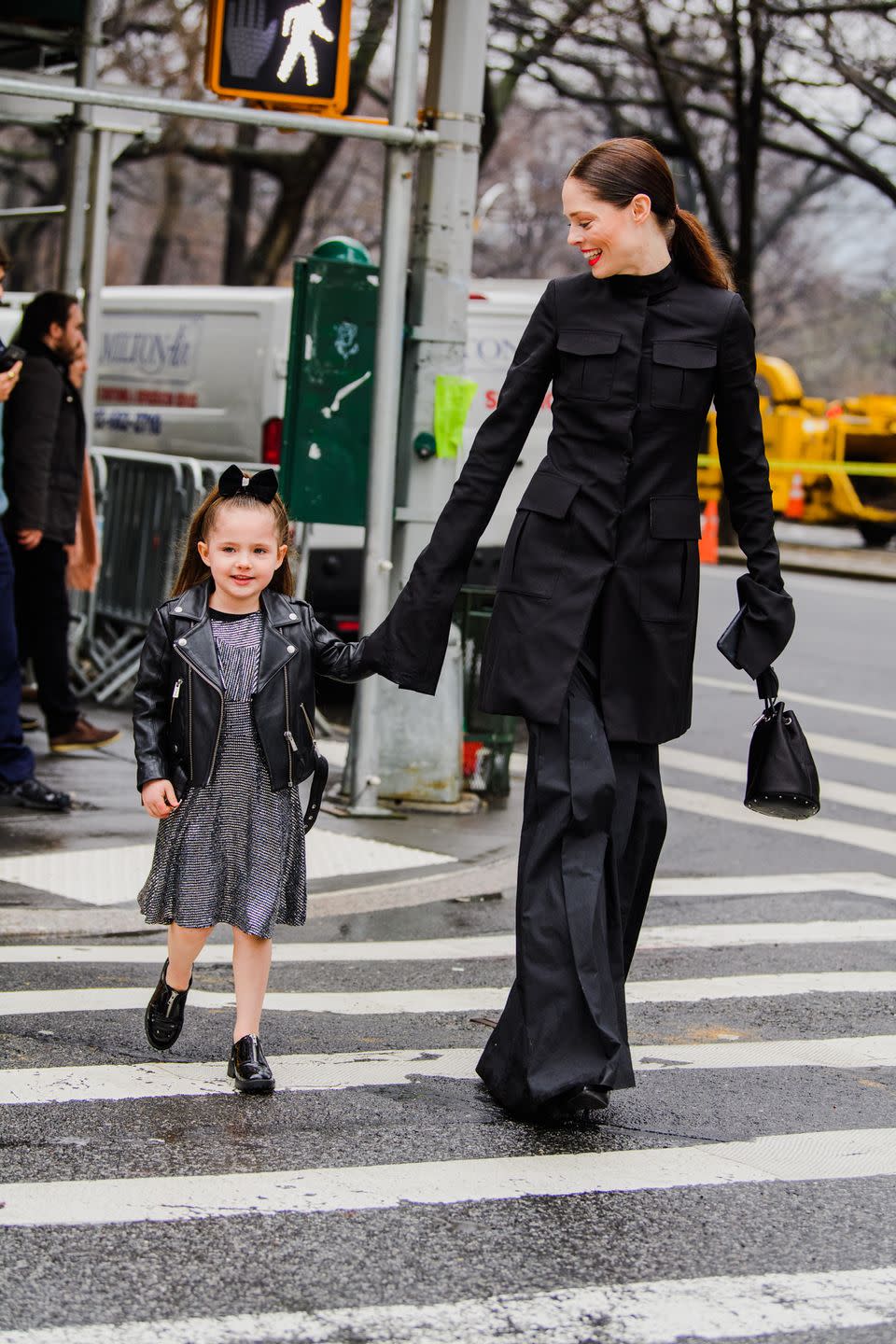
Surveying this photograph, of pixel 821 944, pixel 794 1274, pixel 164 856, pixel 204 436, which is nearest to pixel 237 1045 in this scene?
pixel 164 856

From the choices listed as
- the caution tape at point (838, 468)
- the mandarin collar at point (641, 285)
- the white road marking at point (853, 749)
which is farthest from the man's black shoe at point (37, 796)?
the caution tape at point (838, 468)

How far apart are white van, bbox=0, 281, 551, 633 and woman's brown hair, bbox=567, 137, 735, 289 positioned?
7.67 m

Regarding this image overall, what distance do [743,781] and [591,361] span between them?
584 centimetres

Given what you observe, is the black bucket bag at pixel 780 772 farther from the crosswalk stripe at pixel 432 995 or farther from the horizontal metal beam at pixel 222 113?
the horizontal metal beam at pixel 222 113

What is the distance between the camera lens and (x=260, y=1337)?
126 inches

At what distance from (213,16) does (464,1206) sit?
17.8ft

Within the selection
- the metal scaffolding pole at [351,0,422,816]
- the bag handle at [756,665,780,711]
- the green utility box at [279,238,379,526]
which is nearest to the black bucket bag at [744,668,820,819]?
the bag handle at [756,665,780,711]

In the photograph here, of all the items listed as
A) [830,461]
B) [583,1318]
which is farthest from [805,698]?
[830,461]

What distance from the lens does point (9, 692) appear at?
7.88m

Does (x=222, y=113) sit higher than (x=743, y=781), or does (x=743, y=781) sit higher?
(x=222, y=113)

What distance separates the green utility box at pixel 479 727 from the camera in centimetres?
897

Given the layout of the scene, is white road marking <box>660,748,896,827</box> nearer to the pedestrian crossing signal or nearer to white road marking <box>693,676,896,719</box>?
white road marking <box>693,676,896,719</box>

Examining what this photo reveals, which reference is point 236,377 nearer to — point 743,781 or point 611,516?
point 743,781

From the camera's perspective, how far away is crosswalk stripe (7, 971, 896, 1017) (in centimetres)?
531
